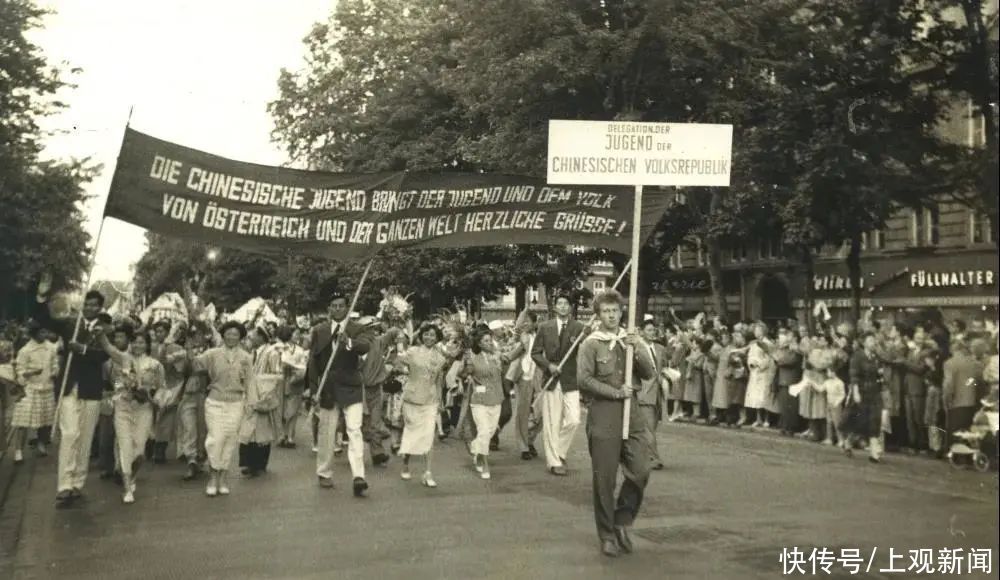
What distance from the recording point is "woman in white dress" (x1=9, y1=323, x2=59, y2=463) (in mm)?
13578

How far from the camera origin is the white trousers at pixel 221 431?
11.0m

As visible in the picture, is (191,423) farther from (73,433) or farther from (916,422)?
(916,422)

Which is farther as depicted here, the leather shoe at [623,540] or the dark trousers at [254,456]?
the dark trousers at [254,456]

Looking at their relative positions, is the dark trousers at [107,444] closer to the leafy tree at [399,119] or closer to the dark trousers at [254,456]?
the dark trousers at [254,456]

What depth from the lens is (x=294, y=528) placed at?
901 centimetres

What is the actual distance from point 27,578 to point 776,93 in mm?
14398

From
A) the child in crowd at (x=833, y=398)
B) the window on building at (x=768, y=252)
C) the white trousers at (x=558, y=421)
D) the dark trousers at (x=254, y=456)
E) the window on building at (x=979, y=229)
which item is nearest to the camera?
the window on building at (x=979, y=229)

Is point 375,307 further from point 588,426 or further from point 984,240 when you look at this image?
point 984,240

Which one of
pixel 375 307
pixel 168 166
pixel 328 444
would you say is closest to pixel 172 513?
pixel 328 444

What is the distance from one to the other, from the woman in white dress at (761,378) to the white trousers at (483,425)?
250 inches

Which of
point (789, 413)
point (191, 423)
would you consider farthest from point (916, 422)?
point (191, 423)

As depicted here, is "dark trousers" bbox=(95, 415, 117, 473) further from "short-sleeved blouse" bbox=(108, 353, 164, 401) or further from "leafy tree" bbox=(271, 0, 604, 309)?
"leafy tree" bbox=(271, 0, 604, 309)

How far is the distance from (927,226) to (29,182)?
1796 centimetres

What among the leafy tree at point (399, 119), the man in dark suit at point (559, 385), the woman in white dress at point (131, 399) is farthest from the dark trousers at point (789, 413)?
the leafy tree at point (399, 119)
